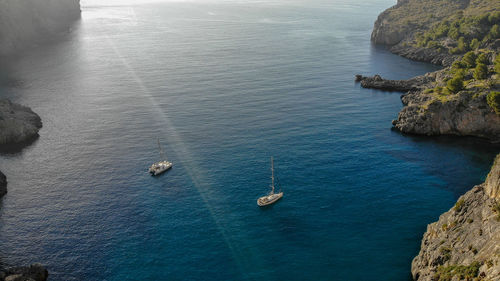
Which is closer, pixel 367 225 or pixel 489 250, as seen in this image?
pixel 489 250

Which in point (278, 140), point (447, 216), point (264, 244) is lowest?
point (264, 244)

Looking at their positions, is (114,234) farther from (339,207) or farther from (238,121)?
(238,121)

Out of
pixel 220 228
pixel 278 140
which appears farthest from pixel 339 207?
pixel 278 140

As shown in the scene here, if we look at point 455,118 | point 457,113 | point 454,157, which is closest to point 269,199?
point 454,157

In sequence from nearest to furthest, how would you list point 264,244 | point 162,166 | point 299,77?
point 264,244, point 162,166, point 299,77

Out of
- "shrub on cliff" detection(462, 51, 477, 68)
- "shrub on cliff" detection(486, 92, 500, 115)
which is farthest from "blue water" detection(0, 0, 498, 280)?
"shrub on cliff" detection(462, 51, 477, 68)

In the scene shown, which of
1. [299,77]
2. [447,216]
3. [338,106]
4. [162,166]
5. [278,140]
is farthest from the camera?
[299,77]

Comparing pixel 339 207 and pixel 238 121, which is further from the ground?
pixel 238 121
